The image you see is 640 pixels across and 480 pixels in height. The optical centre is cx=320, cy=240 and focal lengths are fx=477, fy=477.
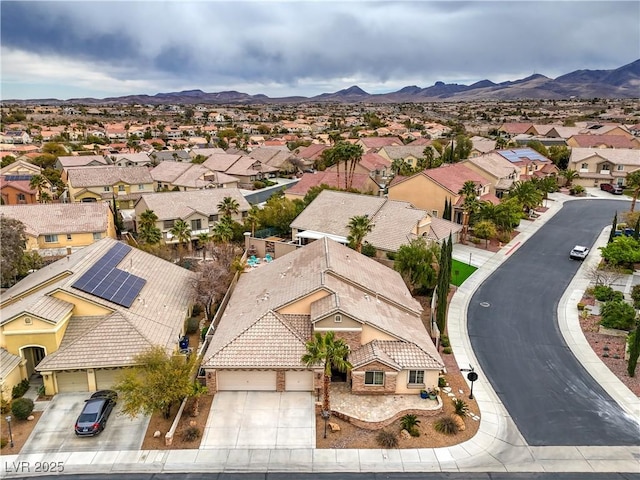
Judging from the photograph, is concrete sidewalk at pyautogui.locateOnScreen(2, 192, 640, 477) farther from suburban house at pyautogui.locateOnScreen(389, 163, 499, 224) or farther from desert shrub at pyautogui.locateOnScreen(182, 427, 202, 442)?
suburban house at pyautogui.locateOnScreen(389, 163, 499, 224)

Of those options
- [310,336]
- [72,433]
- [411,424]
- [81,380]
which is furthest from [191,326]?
[411,424]

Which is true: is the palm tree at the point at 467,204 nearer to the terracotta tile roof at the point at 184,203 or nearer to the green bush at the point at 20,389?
the terracotta tile roof at the point at 184,203

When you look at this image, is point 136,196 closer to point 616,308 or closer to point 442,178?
point 442,178

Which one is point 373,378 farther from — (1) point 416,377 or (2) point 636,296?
(2) point 636,296

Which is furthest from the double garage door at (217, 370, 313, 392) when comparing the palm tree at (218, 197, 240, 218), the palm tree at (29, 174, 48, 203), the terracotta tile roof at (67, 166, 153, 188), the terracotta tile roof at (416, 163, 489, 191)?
the terracotta tile roof at (67, 166, 153, 188)

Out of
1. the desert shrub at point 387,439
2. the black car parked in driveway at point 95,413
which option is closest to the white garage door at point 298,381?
the desert shrub at point 387,439

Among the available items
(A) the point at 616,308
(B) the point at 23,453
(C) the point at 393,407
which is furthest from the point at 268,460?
(A) the point at 616,308
